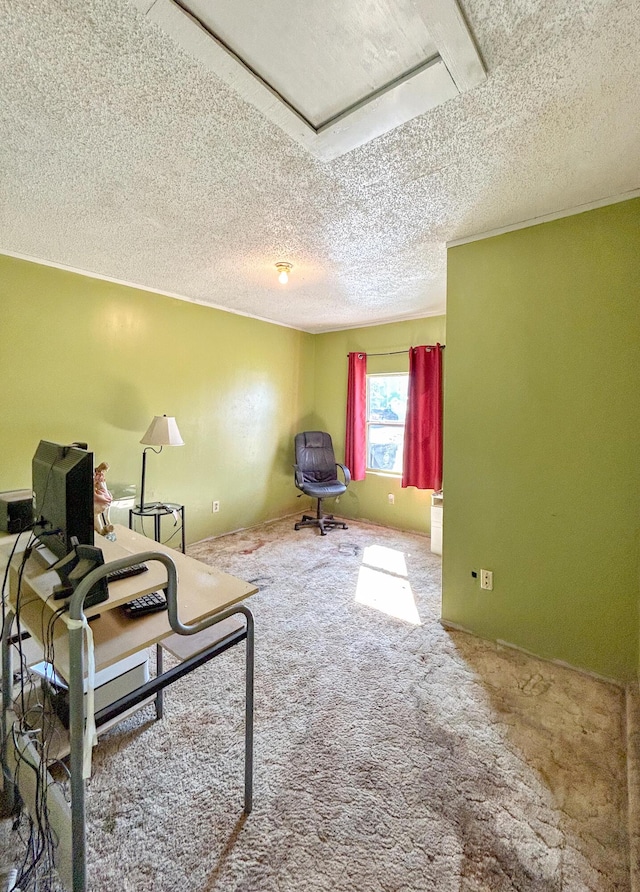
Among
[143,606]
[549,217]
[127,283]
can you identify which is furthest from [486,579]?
[127,283]

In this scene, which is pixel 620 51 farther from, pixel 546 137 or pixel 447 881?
pixel 447 881

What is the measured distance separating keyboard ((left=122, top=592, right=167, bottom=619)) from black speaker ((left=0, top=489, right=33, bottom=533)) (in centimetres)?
66

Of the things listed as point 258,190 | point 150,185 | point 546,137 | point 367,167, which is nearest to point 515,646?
point 546,137

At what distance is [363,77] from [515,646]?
268 centimetres

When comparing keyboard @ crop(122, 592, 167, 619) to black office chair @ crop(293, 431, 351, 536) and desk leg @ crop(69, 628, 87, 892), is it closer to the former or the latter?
desk leg @ crop(69, 628, 87, 892)

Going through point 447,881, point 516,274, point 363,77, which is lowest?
point 447,881

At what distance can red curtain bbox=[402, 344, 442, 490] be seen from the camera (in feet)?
12.3

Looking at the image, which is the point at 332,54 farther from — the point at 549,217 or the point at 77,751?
the point at 77,751

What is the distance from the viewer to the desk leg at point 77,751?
814 mm

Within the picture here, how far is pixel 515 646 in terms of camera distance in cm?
206

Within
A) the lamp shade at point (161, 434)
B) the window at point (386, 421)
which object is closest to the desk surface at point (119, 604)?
the lamp shade at point (161, 434)

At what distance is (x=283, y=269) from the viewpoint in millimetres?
2609

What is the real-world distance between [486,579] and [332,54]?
2.43m

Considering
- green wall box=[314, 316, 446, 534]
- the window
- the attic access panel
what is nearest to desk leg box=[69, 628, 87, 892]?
the attic access panel
